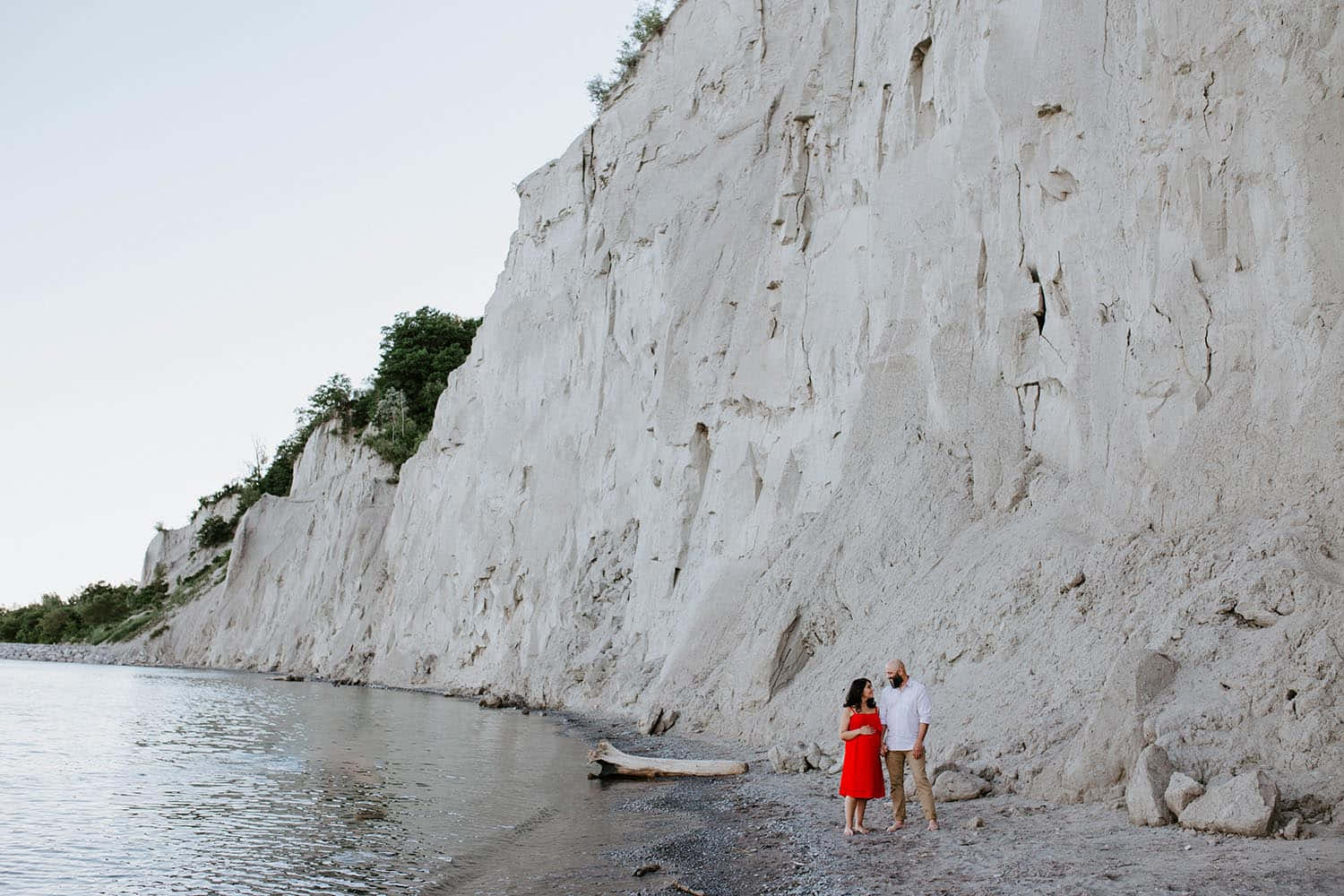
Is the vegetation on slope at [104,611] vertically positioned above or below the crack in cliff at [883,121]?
below

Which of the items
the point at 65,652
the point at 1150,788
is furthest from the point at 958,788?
the point at 65,652

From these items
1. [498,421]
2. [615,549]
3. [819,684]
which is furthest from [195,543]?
[819,684]

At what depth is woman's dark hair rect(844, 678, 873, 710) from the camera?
8.45 m

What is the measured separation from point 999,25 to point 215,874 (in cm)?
1439

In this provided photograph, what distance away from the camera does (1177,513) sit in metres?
10.5

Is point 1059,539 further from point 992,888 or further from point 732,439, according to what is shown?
point 732,439

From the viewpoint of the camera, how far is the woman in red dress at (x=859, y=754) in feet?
27.4

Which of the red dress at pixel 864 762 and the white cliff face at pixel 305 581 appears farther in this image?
the white cliff face at pixel 305 581

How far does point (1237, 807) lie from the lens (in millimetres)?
6730

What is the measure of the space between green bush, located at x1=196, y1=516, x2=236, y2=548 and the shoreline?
59.0 meters

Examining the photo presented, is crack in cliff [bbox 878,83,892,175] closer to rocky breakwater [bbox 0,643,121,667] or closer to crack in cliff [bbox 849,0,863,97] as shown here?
crack in cliff [bbox 849,0,863,97]

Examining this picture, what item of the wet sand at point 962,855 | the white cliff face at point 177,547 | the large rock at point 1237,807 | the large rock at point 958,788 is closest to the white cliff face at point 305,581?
the white cliff face at point 177,547

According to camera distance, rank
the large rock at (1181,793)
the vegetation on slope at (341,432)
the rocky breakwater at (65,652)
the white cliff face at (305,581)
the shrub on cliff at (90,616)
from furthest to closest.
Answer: the shrub on cliff at (90,616) < the rocky breakwater at (65,652) < the vegetation on slope at (341,432) < the white cliff face at (305,581) < the large rock at (1181,793)

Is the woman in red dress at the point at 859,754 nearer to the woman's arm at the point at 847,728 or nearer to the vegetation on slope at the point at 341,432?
the woman's arm at the point at 847,728
